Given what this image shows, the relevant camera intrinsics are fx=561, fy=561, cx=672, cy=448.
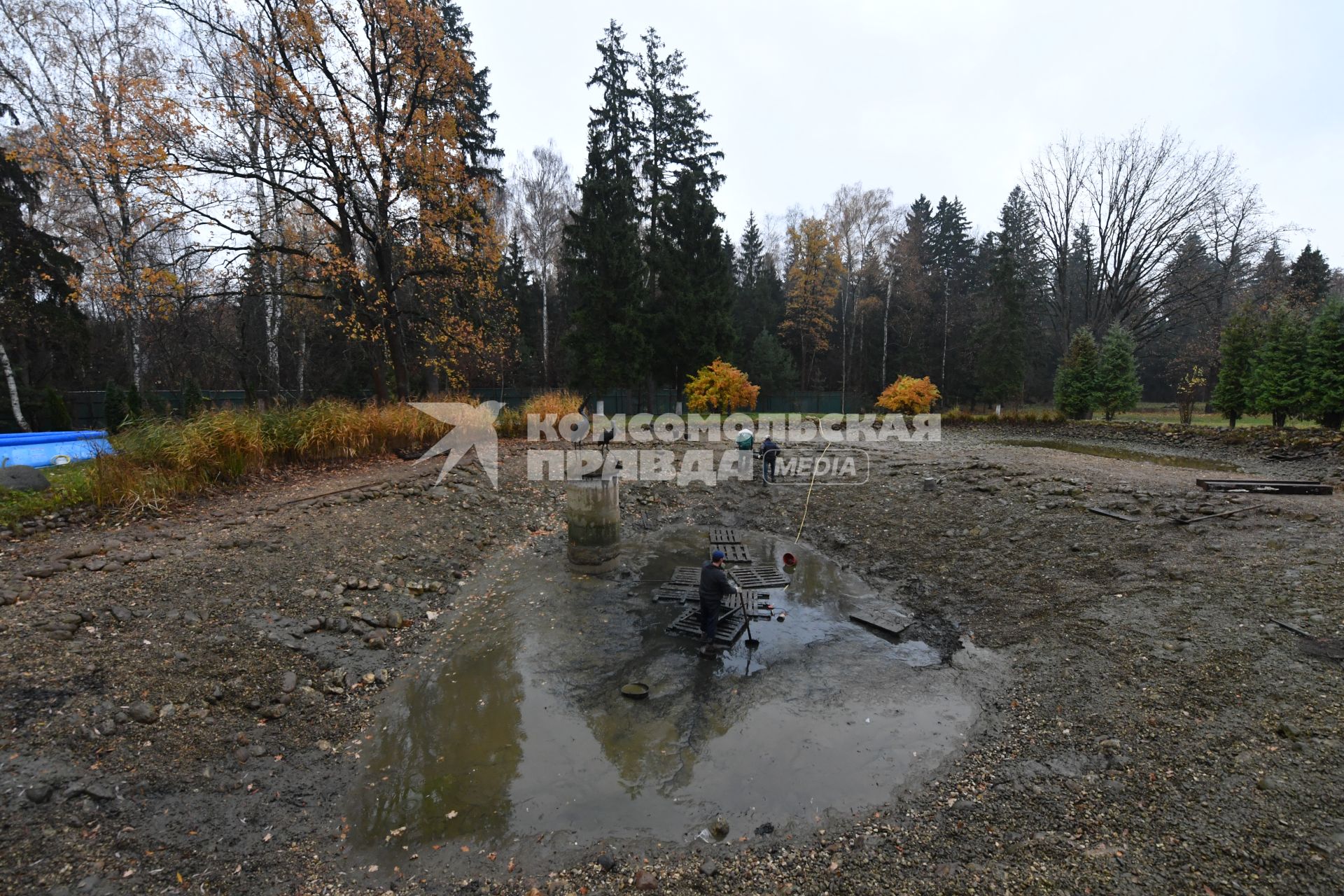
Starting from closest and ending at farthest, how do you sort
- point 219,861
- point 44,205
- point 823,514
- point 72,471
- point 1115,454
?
point 219,861, point 72,471, point 823,514, point 1115,454, point 44,205

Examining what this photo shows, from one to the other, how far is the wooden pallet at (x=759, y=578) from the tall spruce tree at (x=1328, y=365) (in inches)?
603

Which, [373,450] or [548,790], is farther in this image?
[373,450]

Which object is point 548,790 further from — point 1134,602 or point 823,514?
point 823,514

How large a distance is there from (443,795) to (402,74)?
14.6 metres

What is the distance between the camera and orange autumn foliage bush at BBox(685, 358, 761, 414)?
22141mm

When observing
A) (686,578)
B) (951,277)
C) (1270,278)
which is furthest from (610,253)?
(1270,278)

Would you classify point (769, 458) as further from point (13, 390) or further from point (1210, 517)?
point (13, 390)

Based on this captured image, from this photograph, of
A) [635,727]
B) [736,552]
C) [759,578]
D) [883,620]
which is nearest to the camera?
[635,727]

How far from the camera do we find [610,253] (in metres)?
23.9

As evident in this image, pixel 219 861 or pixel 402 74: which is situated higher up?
pixel 402 74

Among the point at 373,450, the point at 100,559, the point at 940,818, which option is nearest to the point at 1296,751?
the point at 940,818

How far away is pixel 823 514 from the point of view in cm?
1195

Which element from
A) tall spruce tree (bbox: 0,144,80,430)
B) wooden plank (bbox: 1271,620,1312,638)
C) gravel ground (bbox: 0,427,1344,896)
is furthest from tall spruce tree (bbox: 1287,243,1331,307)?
tall spruce tree (bbox: 0,144,80,430)

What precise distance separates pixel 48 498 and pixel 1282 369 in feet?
84.7
